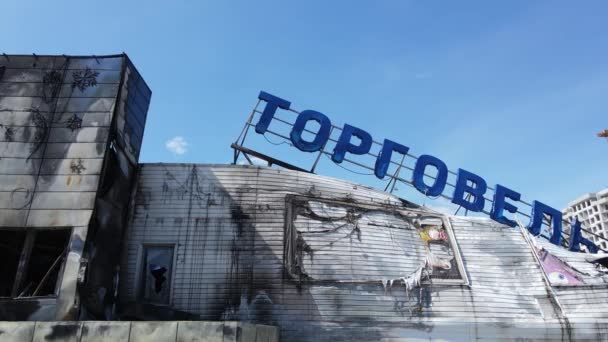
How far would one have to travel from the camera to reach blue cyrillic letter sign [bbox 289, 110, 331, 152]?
20.1m

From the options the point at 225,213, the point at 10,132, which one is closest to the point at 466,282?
the point at 225,213

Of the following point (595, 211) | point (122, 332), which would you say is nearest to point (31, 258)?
point (122, 332)

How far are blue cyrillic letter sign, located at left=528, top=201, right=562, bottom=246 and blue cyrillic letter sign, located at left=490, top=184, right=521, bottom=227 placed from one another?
1020 mm

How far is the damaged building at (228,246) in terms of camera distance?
13.8 m

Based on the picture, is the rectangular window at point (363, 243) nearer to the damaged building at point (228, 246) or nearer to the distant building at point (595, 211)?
the damaged building at point (228, 246)

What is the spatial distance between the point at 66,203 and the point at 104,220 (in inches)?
51.5

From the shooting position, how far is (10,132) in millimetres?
14445

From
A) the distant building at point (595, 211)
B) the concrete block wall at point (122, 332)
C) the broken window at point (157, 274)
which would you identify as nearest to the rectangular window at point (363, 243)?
the broken window at point (157, 274)

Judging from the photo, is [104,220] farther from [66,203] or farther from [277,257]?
[277,257]

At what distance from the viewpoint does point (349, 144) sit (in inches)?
813

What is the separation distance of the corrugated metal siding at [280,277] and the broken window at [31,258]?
2303 mm

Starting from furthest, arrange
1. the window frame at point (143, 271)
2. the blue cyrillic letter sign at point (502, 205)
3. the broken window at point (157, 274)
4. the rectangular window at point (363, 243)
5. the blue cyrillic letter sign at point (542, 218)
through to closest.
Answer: the blue cyrillic letter sign at point (542, 218)
the blue cyrillic letter sign at point (502, 205)
the rectangular window at point (363, 243)
the broken window at point (157, 274)
the window frame at point (143, 271)

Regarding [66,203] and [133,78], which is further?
[133,78]

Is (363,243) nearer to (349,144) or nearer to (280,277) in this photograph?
(280,277)
